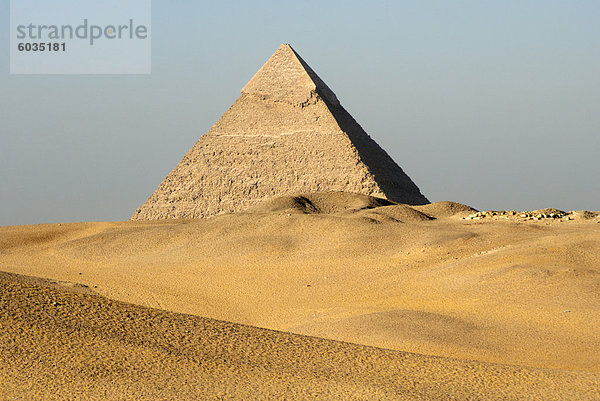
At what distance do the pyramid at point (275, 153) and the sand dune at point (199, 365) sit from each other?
32.5 metres

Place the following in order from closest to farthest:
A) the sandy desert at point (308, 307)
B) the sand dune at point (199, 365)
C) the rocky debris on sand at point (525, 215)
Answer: the sand dune at point (199, 365) → the sandy desert at point (308, 307) → the rocky debris on sand at point (525, 215)

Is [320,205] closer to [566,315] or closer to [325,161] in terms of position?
[325,161]

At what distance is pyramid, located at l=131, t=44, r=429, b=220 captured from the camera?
A: 3991cm

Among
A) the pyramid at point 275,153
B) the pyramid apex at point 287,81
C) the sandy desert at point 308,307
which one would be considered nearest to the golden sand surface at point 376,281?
A: the sandy desert at point 308,307

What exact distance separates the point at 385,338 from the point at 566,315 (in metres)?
2.47

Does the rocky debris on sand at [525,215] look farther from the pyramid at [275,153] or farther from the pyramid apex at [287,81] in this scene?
the pyramid apex at [287,81]

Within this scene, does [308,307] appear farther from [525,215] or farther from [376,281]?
[525,215]

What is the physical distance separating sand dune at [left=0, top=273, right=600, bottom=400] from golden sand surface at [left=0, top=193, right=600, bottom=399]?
43 mm

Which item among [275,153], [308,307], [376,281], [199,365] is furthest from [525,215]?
[275,153]

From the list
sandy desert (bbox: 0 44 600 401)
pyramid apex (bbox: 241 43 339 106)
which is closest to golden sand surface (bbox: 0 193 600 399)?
sandy desert (bbox: 0 44 600 401)

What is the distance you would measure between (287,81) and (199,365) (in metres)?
37.9

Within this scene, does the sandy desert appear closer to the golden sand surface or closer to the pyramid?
the golden sand surface

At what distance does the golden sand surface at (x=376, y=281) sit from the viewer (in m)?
7.68

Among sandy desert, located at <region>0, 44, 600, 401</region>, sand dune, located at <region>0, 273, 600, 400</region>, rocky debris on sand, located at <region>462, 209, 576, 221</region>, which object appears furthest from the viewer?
rocky debris on sand, located at <region>462, 209, 576, 221</region>
